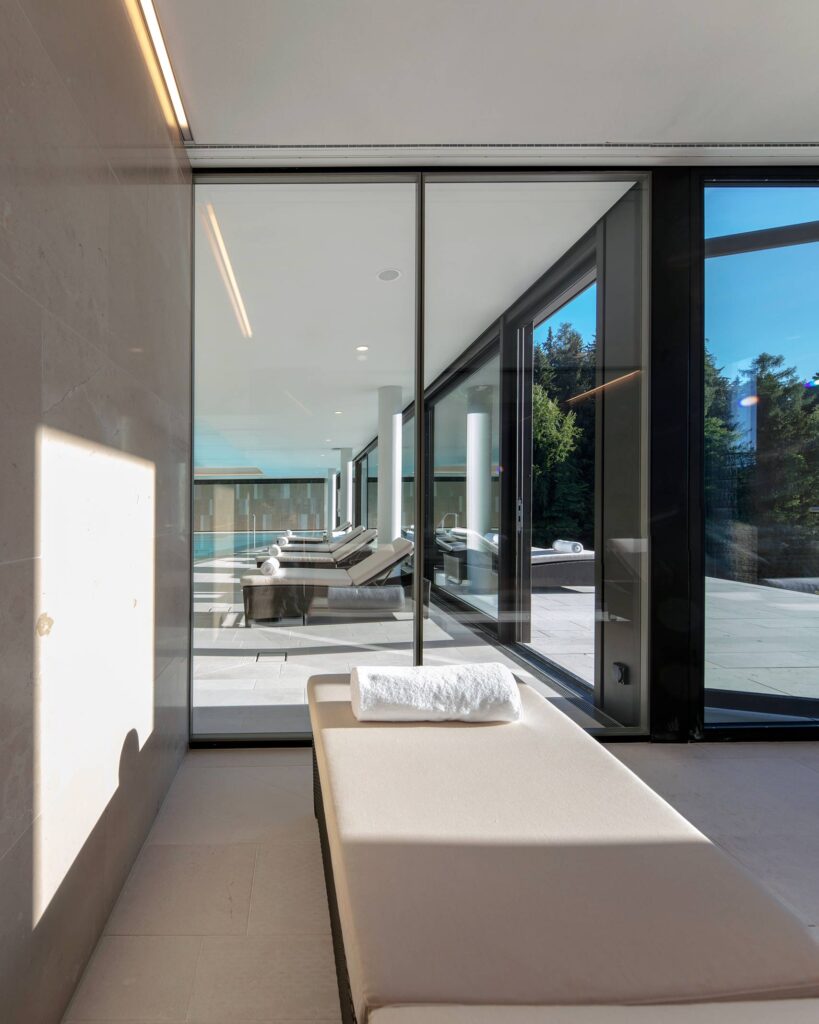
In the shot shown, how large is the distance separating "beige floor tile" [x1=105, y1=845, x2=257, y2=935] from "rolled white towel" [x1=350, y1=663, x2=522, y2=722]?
660 mm

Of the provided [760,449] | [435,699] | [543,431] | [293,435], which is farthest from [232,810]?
[760,449]

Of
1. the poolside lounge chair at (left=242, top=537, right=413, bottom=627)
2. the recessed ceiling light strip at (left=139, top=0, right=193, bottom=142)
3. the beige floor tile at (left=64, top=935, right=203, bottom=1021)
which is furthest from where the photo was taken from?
the poolside lounge chair at (left=242, top=537, right=413, bottom=627)

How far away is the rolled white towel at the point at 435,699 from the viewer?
2.02 metres

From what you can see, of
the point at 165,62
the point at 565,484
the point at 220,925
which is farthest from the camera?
the point at 565,484

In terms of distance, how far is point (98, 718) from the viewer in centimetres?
173

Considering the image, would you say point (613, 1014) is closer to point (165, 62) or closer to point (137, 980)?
point (137, 980)

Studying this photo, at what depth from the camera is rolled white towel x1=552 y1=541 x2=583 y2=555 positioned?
3.29 m

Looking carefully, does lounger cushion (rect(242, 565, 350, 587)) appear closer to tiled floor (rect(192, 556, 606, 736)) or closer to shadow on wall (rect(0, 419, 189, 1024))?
tiled floor (rect(192, 556, 606, 736))

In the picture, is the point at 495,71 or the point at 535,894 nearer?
the point at 535,894

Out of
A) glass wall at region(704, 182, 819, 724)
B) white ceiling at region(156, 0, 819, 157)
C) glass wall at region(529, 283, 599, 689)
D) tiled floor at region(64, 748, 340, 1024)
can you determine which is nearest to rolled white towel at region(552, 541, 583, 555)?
glass wall at region(529, 283, 599, 689)

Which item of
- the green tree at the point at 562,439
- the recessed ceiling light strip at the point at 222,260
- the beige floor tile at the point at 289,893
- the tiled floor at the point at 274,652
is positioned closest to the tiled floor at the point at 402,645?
the tiled floor at the point at 274,652

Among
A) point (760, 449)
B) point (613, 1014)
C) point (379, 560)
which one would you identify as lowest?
point (613, 1014)

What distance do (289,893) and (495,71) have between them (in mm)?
3145

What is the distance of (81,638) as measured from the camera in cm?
160
